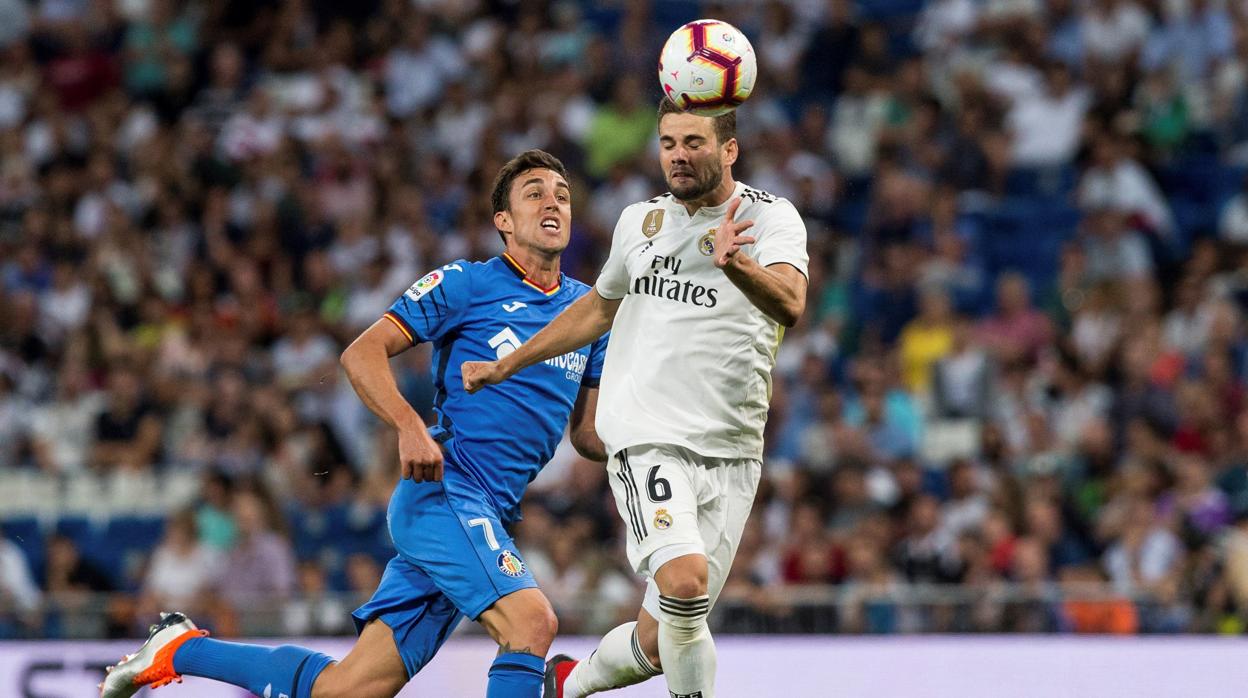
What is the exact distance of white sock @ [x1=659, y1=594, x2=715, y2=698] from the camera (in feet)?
20.1

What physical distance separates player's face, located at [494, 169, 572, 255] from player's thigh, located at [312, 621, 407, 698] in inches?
63.9

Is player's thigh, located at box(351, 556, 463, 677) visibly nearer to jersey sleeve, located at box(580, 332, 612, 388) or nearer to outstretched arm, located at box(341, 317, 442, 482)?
outstretched arm, located at box(341, 317, 442, 482)

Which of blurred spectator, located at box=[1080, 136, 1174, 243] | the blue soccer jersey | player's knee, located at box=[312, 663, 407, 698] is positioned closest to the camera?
player's knee, located at box=[312, 663, 407, 698]

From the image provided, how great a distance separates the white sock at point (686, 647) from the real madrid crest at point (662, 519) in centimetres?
24

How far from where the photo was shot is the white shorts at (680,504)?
6.17 m

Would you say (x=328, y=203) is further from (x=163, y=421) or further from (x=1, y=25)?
(x=1, y=25)

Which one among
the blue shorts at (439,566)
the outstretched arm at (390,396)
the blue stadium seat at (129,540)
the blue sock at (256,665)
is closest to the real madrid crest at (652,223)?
the outstretched arm at (390,396)

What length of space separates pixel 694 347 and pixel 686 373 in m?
0.10

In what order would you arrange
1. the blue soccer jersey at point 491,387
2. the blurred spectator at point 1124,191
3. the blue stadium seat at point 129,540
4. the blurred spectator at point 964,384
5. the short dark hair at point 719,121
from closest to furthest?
the short dark hair at point 719,121 < the blue soccer jersey at point 491,387 < the blurred spectator at point 964,384 < the blue stadium seat at point 129,540 < the blurred spectator at point 1124,191

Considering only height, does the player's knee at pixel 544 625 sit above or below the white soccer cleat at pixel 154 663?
above

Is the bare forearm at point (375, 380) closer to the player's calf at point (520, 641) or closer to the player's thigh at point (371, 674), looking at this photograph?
the player's calf at point (520, 641)

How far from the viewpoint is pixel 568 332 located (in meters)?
6.61

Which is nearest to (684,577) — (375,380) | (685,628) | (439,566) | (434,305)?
(685,628)

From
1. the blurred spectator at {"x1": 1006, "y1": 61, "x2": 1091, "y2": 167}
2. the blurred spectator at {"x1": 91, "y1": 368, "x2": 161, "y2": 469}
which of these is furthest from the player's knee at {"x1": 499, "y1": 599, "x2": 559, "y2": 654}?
the blurred spectator at {"x1": 1006, "y1": 61, "x2": 1091, "y2": 167}
